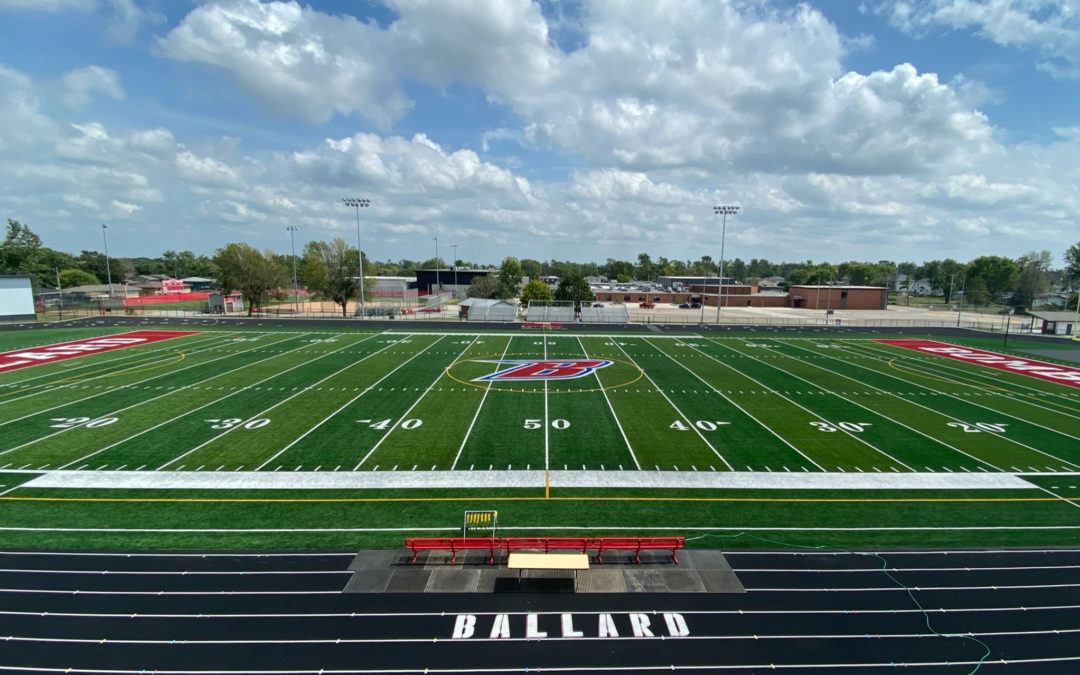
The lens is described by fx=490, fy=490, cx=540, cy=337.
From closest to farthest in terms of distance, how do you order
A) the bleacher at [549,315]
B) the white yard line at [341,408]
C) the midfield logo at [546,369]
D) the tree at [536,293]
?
the white yard line at [341,408]
the midfield logo at [546,369]
the bleacher at [549,315]
the tree at [536,293]

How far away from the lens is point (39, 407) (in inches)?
952

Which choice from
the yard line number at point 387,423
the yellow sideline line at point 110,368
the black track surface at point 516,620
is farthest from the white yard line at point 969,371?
the yellow sideline line at point 110,368

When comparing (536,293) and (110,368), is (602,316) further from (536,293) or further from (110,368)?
(110,368)

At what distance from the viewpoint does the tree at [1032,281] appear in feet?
332

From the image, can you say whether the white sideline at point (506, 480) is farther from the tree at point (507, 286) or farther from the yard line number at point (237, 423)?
the tree at point (507, 286)

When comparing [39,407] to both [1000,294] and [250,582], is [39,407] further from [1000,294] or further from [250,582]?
[1000,294]

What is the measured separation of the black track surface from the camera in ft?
31.8

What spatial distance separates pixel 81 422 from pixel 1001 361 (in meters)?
60.5

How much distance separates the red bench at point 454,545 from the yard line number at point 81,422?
18532 mm

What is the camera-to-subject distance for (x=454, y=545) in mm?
12922

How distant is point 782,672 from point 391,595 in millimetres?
8435

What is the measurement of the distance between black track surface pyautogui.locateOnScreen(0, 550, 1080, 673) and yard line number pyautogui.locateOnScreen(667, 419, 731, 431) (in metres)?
9.84

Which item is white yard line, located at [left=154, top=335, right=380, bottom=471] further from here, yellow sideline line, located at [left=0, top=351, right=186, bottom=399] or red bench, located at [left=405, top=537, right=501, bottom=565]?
red bench, located at [left=405, top=537, right=501, bottom=565]

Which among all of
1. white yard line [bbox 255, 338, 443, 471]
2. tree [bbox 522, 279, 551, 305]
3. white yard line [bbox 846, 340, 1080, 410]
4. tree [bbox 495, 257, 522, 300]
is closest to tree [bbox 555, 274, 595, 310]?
tree [bbox 522, 279, 551, 305]
